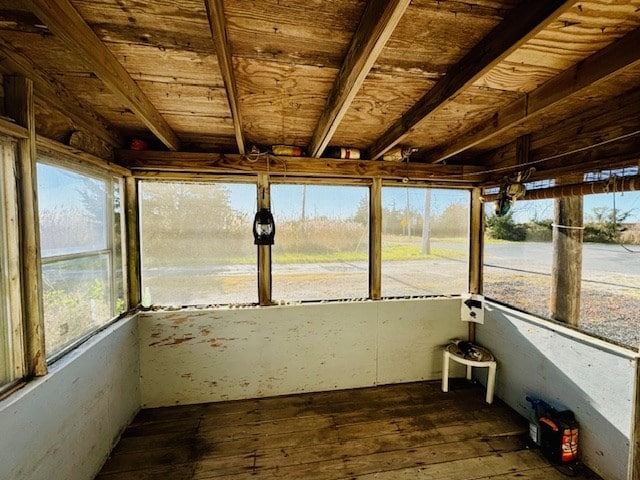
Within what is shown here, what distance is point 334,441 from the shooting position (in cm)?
217

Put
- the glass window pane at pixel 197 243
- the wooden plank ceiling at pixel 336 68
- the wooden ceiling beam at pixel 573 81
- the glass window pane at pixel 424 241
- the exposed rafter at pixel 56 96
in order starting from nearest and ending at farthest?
the wooden plank ceiling at pixel 336 68, the wooden ceiling beam at pixel 573 81, the exposed rafter at pixel 56 96, the glass window pane at pixel 197 243, the glass window pane at pixel 424 241

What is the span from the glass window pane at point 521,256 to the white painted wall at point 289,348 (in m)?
0.49

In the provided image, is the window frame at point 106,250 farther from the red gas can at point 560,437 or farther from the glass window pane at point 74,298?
the red gas can at point 560,437

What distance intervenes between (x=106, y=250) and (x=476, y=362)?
10.7ft

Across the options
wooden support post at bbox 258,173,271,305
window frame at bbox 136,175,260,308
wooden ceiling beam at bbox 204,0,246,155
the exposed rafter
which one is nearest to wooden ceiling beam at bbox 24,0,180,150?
the exposed rafter

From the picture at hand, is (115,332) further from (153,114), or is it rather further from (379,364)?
(379,364)

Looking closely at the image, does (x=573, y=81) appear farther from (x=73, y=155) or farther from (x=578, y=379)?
(x=73, y=155)

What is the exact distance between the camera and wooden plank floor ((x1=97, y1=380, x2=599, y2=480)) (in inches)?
74.8

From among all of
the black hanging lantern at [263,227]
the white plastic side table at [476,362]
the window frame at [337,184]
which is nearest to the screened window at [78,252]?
the black hanging lantern at [263,227]

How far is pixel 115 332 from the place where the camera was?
2107 millimetres

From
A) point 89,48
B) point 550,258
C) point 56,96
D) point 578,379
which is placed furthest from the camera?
point 550,258

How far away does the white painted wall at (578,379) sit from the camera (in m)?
1.73

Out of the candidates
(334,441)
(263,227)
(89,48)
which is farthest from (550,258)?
(89,48)

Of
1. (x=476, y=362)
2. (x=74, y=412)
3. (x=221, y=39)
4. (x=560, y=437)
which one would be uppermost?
(x=221, y=39)
